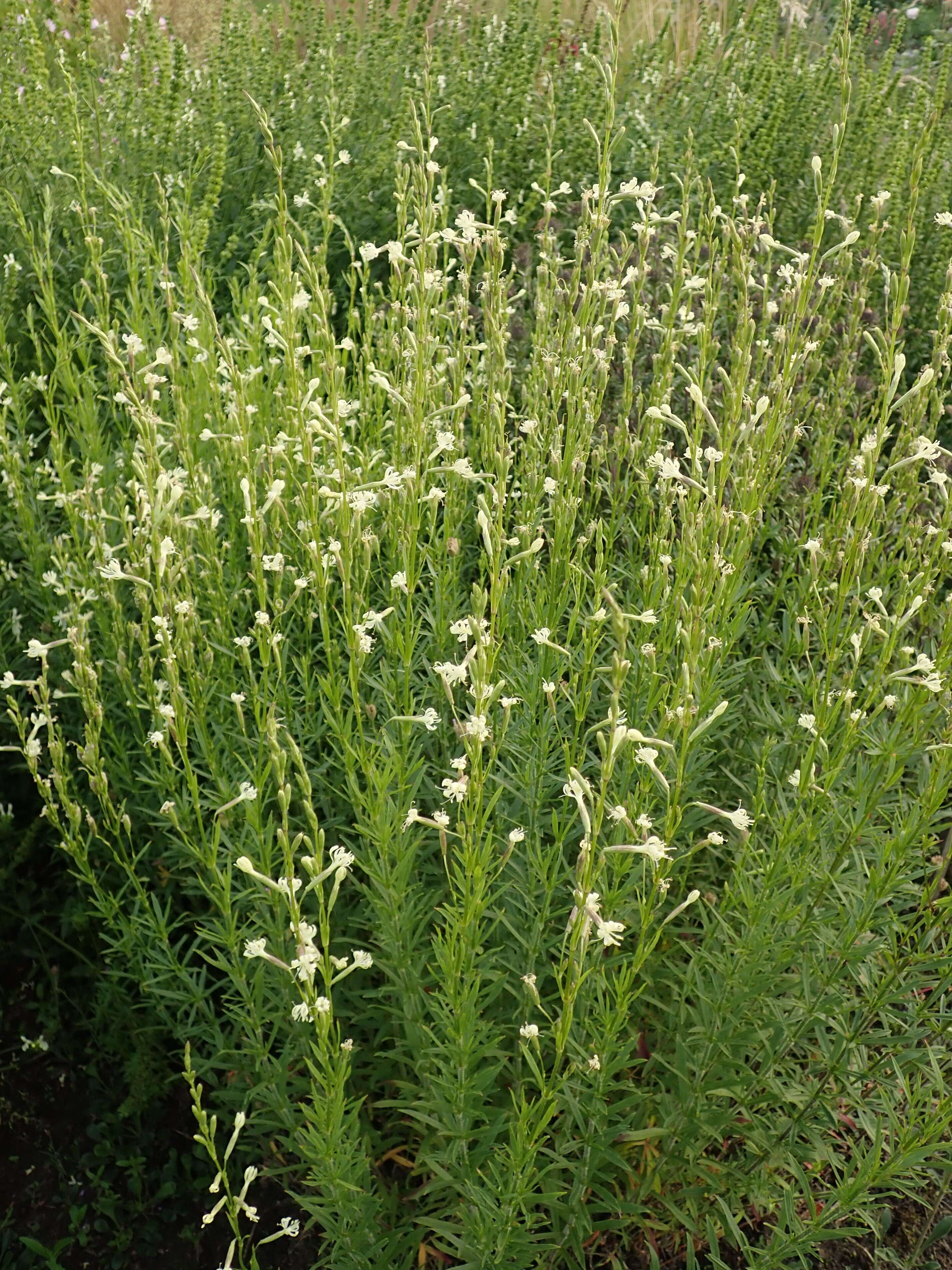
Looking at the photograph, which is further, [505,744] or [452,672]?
[505,744]

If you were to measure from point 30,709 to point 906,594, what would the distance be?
8.16ft

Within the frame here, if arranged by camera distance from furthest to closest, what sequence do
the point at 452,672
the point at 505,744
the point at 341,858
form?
the point at 505,744 → the point at 452,672 → the point at 341,858

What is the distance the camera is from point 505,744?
264cm

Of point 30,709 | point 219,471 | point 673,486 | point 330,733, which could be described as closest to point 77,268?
point 219,471

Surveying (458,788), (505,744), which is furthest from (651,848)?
(505,744)

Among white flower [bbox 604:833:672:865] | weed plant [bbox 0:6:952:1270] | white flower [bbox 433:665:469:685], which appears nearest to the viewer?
white flower [bbox 604:833:672:865]

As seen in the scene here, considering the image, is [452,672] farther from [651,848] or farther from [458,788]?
[651,848]

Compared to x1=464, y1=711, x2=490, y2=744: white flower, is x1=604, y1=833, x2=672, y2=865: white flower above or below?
below

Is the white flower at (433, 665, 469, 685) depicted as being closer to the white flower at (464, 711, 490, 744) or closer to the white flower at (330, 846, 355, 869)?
the white flower at (464, 711, 490, 744)

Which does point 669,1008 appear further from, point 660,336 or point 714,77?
point 714,77

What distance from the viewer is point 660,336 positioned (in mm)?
4484

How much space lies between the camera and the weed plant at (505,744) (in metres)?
2.11

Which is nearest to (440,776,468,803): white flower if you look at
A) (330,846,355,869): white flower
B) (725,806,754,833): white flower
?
(330,846,355,869): white flower

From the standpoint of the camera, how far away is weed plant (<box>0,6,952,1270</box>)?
6.93 ft
